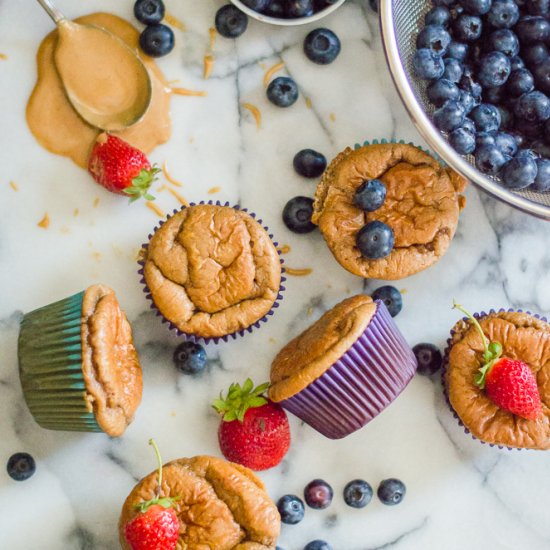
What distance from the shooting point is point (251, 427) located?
279 cm

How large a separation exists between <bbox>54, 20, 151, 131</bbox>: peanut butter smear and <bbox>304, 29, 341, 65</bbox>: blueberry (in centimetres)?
56

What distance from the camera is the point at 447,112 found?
104 inches

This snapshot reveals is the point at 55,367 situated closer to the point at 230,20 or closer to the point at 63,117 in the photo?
the point at 63,117

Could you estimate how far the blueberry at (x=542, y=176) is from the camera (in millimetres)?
2666

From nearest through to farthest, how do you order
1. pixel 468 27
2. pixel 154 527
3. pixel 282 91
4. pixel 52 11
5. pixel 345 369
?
1. pixel 154 527
2. pixel 345 369
3. pixel 468 27
4. pixel 52 11
5. pixel 282 91

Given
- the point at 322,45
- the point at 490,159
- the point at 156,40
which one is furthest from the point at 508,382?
the point at 156,40

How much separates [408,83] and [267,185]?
64 centimetres

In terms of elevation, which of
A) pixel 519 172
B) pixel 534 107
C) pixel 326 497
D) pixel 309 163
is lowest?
pixel 326 497

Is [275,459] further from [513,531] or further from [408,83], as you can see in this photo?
[408,83]

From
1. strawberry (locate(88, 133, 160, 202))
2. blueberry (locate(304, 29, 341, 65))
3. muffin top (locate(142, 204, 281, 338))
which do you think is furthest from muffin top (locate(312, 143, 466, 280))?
strawberry (locate(88, 133, 160, 202))

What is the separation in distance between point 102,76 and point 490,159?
1.30m

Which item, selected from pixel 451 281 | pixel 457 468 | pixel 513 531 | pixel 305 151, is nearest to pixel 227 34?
pixel 305 151

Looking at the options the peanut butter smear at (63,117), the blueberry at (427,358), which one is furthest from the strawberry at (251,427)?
the peanut butter smear at (63,117)

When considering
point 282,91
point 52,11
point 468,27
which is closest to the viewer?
point 468,27
